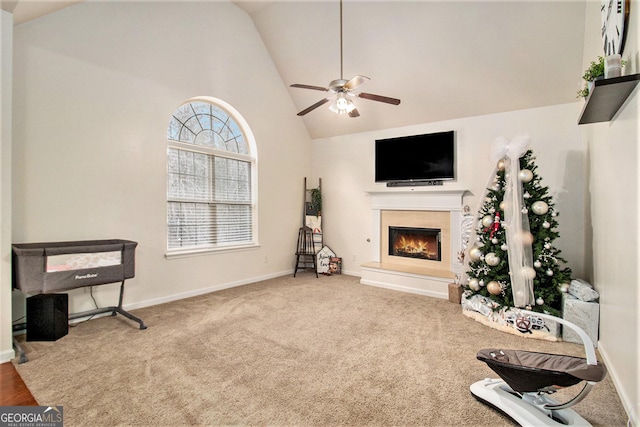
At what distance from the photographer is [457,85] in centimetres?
452

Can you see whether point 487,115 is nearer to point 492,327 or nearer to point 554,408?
point 492,327

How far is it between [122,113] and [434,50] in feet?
13.0

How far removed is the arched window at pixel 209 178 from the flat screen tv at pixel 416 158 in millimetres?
2231

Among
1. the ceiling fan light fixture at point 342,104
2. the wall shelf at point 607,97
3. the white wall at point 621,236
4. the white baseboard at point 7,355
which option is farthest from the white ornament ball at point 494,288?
the white baseboard at point 7,355

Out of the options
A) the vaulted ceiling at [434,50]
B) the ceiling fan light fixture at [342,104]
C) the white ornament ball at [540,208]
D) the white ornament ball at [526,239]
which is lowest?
the white ornament ball at [526,239]

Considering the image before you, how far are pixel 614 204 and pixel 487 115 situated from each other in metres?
2.72

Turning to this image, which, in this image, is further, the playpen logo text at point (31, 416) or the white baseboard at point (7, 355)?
the white baseboard at point (7, 355)

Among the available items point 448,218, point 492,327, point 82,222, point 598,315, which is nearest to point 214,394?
point 82,222

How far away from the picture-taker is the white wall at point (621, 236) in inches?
72.2

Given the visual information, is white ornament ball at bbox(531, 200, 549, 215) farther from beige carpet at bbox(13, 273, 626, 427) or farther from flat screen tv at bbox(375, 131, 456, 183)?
flat screen tv at bbox(375, 131, 456, 183)

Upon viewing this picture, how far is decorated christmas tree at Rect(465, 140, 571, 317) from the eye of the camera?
3295mm

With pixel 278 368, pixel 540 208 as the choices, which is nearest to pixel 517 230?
pixel 540 208

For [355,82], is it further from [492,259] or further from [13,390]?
[13,390]

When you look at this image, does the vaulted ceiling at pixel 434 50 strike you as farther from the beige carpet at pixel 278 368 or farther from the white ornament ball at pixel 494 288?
the beige carpet at pixel 278 368
